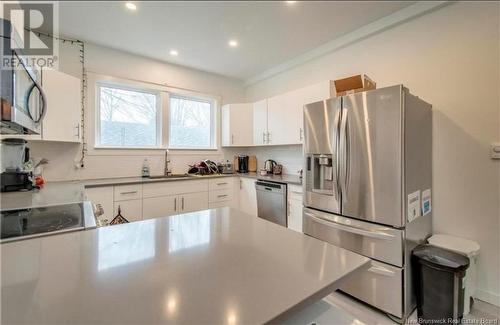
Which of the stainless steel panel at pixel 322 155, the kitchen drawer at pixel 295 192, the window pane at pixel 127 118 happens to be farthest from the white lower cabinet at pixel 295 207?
the window pane at pixel 127 118

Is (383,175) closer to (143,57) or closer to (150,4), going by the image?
(150,4)

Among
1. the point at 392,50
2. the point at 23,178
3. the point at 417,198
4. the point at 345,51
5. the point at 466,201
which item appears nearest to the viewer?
the point at 417,198

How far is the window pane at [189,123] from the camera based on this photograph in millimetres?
3776

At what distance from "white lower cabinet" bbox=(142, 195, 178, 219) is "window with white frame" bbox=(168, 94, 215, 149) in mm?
995

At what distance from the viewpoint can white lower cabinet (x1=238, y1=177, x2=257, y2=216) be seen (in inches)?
136

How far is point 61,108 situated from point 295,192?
2769mm

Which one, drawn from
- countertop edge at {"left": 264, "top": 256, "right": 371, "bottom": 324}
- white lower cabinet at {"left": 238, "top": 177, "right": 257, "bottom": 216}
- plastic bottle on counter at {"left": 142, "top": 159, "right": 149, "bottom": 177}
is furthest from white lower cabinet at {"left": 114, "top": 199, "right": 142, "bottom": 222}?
countertop edge at {"left": 264, "top": 256, "right": 371, "bottom": 324}

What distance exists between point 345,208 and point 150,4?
8.41 feet

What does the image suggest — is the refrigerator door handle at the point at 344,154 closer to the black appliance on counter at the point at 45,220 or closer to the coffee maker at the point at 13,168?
the black appliance on counter at the point at 45,220

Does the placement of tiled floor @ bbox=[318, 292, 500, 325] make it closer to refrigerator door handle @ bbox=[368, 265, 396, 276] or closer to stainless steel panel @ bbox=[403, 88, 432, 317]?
stainless steel panel @ bbox=[403, 88, 432, 317]

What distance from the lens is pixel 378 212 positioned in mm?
1818

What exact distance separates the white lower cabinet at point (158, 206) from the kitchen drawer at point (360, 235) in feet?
5.88

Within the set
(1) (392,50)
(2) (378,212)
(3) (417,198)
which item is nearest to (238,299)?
(2) (378,212)

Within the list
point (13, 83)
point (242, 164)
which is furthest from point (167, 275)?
point (242, 164)
